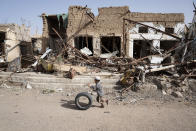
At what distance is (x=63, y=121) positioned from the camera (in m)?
4.35

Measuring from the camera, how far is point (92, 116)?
4777 millimetres

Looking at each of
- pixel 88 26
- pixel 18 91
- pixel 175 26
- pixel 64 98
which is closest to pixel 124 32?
pixel 88 26

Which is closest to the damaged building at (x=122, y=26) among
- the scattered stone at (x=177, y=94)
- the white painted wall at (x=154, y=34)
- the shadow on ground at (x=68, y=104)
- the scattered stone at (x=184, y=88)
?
the white painted wall at (x=154, y=34)

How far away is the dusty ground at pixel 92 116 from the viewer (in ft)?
13.2

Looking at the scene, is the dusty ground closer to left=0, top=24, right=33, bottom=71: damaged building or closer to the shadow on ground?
the shadow on ground

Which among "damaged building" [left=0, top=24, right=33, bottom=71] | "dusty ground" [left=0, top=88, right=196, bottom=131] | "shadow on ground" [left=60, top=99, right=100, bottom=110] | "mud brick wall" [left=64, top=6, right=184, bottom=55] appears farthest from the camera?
"damaged building" [left=0, top=24, right=33, bottom=71]

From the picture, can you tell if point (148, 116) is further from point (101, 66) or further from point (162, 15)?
point (162, 15)

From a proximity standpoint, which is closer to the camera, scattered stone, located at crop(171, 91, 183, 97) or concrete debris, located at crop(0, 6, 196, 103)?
scattered stone, located at crop(171, 91, 183, 97)

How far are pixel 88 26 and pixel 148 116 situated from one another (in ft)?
31.6

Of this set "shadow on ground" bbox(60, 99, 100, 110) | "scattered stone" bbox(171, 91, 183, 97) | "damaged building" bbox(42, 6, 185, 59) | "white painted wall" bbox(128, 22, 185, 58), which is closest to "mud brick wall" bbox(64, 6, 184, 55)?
"damaged building" bbox(42, 6, 185, 59)

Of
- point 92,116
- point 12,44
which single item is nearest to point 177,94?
point 92,116

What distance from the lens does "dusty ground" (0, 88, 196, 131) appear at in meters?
4.04

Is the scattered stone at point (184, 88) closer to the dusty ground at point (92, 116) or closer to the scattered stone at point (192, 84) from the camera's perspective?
the scattered stone at point (192, 84)

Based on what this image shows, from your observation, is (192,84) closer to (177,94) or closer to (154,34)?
(177,94)
